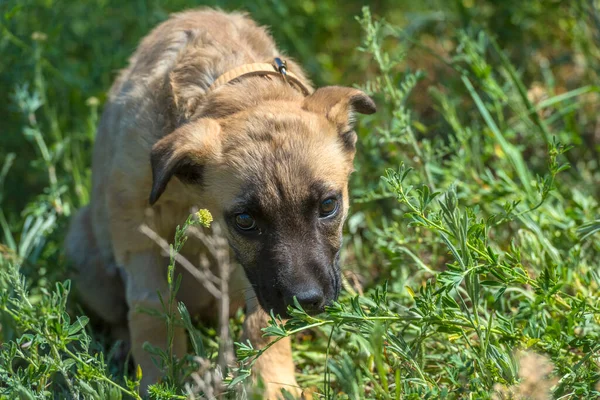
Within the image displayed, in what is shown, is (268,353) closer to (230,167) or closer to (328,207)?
(328,207)

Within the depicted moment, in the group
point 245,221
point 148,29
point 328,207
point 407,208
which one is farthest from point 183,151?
point 148,29

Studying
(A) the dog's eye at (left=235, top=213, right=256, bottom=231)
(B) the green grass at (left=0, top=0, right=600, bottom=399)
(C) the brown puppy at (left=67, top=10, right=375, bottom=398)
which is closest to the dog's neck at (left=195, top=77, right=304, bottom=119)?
(C) the brown puppy at (left=67, top=10, right=375, bottom=398)

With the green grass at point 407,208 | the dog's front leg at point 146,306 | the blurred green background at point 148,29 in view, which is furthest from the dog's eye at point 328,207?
the blurred green background at point 148,29

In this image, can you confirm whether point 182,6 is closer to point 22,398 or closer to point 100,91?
point 100,91

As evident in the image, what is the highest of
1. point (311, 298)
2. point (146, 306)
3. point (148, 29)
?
point (311, 298)

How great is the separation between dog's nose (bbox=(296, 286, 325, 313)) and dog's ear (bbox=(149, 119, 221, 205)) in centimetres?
74

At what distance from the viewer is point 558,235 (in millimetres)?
3936

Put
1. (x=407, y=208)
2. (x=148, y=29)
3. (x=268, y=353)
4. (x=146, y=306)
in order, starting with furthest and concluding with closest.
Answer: (x=148, y=29), (x=407, y=208), (x=146, y=306), (x=268, y=353)

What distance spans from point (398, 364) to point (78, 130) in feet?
11.5

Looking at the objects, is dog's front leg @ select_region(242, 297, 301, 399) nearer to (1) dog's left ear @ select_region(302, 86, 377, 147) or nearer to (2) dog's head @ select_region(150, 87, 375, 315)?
(2) dog's head @ select_region(150, 87, 375, 315)

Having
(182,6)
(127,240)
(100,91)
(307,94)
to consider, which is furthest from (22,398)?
(182,6)

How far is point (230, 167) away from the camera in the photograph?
333 centimetres

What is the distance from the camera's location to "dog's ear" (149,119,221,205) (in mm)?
3219

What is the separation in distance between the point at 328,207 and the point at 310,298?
1.59 feet
